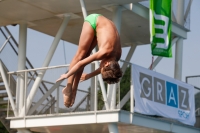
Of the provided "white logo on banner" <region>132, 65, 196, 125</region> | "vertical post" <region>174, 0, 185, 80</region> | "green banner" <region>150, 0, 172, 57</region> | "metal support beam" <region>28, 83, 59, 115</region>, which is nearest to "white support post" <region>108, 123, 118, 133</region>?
"white logo on banner" <region>132, 65, 196, 125</region>

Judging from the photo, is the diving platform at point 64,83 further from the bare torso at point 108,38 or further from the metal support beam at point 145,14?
the bare torso at point 108,38

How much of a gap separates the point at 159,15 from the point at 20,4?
416cm

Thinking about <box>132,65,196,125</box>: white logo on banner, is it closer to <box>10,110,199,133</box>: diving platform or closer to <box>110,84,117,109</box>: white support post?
<box>10,110,199,133</box>: diving platform

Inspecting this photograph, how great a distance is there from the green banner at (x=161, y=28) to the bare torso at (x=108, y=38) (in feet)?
36.7

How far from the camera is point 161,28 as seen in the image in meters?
19.2

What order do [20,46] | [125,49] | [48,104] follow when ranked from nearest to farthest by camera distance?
[48,104]
[20,46]
[125,49]

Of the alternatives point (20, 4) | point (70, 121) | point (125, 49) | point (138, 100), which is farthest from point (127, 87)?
point (125, 49)

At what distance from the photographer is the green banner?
19.0 meters

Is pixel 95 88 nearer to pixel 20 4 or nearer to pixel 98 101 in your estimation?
pixel 98 101

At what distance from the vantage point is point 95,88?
1745cm

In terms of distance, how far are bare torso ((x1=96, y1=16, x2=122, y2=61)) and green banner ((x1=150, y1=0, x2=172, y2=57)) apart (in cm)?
1120

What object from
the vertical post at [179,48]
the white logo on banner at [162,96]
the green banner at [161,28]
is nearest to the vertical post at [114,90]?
the white logo on banner at [162,96]

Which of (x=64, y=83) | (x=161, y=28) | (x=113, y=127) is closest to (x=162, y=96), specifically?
(x=161, y=28)

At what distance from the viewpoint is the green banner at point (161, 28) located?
19.0 m
